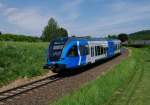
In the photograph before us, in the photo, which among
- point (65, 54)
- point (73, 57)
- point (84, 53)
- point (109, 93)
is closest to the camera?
point (109, 93)

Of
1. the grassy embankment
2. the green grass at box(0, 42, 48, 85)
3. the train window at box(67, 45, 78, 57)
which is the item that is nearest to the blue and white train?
the train window at box(67, 45, 78, 57)

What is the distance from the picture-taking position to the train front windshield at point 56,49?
2416 cm

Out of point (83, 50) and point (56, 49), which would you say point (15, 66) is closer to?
point (56, 49)

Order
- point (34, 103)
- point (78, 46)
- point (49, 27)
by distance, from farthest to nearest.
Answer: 1. point (49, 27)
2. point (78, 46)
3. point (34, 103)

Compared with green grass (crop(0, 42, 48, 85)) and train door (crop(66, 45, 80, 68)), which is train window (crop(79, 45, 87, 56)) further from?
green grass (crop(0, 42, 48, 85))

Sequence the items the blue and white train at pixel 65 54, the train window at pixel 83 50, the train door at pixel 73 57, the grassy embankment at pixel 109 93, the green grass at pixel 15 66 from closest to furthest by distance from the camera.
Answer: the grassy embankment at pixel 109 93
the green grass at pixel 15 66
the blue and white train at pixel 65 54
the train door at pixel 73 57
the train window at pixel 83 50

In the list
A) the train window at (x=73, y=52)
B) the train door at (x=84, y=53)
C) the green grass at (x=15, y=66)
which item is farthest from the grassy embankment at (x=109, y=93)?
the green grass at (x=15, y=66)

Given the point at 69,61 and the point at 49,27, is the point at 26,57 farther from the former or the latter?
the point at 49,27

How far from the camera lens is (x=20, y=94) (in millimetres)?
16656

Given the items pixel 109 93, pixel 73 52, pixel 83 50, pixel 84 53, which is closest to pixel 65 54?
pixel 73 52

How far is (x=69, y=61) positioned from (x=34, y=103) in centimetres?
995

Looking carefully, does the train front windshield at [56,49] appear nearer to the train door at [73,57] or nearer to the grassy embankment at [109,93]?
the train door at [73,57]

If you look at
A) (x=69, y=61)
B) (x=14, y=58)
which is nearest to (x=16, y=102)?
(x=69, y=61)

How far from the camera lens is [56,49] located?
2445cm
